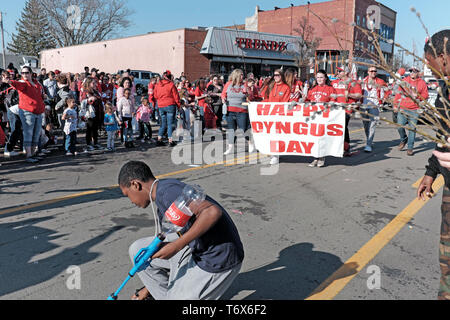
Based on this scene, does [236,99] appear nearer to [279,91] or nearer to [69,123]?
[279,91]

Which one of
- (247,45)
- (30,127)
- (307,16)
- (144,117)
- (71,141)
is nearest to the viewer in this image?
(30,127)

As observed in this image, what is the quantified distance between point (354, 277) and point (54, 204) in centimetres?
421

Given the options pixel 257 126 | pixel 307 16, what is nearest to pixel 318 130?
pixel 257 126

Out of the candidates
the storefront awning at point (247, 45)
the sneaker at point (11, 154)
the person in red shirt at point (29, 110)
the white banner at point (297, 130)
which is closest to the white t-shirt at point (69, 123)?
the person in red shirt at point (29, 110)

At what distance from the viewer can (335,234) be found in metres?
4.73

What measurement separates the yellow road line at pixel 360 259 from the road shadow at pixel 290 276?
4cm

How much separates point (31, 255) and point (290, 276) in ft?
8.68

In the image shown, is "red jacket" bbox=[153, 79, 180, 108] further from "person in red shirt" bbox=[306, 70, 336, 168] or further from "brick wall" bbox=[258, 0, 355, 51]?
"brick wall" bbox=[258, 0, 355, 51]

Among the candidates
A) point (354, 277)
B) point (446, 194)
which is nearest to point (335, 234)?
point (354, 277)

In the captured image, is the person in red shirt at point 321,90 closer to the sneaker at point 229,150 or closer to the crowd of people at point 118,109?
the crowd of people at point 118,109

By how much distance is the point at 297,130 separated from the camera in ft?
26.9

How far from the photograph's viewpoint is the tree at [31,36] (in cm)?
6334
